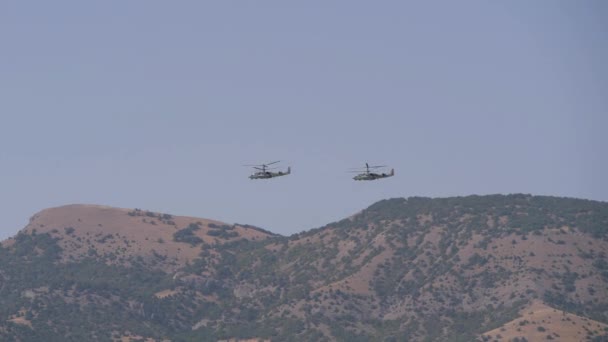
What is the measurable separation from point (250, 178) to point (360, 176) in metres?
15.6

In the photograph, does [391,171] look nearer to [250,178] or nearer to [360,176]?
[360,176]

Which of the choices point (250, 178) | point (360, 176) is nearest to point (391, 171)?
point (360, 176)

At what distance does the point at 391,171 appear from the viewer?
194 meters

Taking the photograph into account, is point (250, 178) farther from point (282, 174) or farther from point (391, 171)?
point (391, 171)

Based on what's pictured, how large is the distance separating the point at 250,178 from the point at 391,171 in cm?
1998

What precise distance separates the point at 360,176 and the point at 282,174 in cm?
1104

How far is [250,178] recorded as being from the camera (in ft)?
641

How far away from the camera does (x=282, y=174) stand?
19500 centimetres

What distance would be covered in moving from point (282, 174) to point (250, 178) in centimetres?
461

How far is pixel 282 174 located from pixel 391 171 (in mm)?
15388

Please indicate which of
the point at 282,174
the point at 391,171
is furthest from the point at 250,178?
the point at 391,171

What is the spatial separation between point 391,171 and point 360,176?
4540 millimetres
